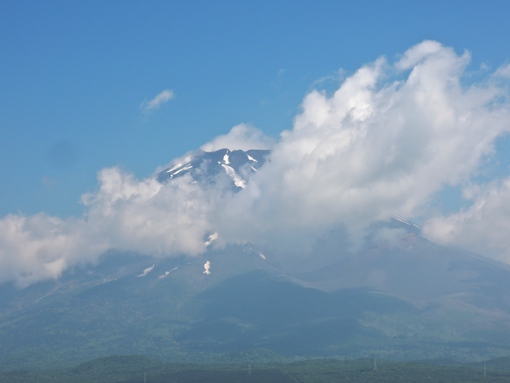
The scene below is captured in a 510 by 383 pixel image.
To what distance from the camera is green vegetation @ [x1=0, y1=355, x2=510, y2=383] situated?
10531 cm

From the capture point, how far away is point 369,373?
354 ft

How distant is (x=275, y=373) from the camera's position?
387 ft

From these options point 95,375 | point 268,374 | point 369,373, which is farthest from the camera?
point 95,375

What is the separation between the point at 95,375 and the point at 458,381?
7022 centimetres

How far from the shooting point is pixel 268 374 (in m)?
117

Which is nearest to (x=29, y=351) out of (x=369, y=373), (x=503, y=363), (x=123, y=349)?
(x=123, y=349)

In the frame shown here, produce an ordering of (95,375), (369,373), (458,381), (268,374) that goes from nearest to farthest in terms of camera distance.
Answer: (458,381) → (369,373) → (268,374) → (95,375)

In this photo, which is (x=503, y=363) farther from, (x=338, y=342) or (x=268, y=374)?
(x=338, y=342)

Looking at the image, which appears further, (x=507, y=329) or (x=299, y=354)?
(x=507, y=329)

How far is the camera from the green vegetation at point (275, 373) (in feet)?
346

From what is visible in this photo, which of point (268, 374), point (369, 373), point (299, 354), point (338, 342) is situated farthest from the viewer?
point (338, 342)

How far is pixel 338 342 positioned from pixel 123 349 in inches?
2656

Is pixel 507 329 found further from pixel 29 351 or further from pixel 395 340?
pixel 29 351

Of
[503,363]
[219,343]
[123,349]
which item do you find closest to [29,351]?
[123,349]
